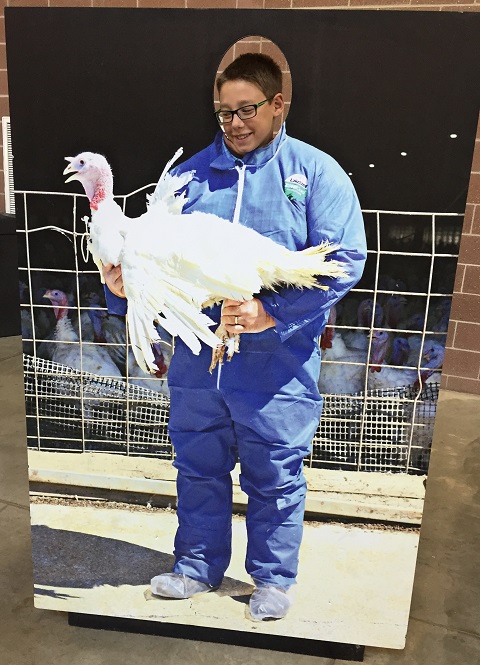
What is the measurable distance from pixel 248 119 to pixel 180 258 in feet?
0.91

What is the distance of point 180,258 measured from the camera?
116 centimetres

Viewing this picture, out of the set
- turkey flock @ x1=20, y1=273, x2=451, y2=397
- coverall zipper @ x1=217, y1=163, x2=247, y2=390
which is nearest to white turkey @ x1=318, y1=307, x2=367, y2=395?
turkey flock @ x1=20, y1=273, x2=451, y2=397

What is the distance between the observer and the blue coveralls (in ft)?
3.76

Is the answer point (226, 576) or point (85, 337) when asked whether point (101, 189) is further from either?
Result: point (226, 576)

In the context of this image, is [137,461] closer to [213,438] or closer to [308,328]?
[213,438]

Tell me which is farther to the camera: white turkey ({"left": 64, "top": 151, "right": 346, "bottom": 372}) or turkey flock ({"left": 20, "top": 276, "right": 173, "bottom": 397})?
turkey flock ({"left": 20, "top": 276, "right": 173, "bottom": 397})

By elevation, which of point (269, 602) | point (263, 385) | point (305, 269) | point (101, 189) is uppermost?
point (101, 189)

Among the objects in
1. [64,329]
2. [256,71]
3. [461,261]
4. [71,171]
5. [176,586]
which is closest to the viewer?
[256,71]

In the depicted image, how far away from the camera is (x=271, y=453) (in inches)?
50.1

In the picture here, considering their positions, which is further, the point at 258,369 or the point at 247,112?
the point at 258,369

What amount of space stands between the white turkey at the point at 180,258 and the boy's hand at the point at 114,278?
0.01m

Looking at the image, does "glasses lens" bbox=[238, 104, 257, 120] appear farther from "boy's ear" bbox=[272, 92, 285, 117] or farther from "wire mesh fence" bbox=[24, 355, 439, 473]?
"wire mesh fence" bbox=[24, 355, 439, 473]

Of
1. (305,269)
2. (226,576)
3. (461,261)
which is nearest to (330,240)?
(305,269)

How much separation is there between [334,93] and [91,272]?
0.57 meters
